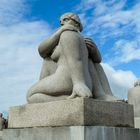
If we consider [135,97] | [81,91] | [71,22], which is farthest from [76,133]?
[135,97]

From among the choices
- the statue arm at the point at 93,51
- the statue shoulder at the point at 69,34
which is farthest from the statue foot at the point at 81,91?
the statue arm at the point at 93,51

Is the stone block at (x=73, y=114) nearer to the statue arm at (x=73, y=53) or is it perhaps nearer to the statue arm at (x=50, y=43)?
the statue arm at (x=73, y=53)

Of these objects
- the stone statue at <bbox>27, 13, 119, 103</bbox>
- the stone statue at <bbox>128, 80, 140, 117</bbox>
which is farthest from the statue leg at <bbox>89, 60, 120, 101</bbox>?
the stone statue at <bbox>128, 80, 140, 117</bbox>

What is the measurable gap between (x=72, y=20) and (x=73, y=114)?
1722mm

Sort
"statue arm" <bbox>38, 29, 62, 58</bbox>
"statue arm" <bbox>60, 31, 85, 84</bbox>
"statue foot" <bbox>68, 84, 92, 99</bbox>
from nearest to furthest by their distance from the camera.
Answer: "statue foot" <bbox>68, 84, 92, 99</bbox> < "statue arm" <bbox>60, 31, 85, 84</bbox> < "statue arm" <bbox>38, 29, 62, 58</bbox>

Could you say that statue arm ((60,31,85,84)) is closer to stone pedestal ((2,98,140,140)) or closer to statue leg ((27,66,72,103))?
statue leg ((27,66,72,103))

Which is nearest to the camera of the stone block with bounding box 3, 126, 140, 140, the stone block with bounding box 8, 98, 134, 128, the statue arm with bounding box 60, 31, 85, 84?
the stone block with bounding box 3, 126, 140, 140

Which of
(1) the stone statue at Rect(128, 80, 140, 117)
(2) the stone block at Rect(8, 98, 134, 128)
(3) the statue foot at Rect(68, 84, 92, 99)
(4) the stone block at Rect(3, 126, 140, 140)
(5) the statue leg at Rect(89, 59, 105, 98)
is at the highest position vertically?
(1) the stone statue at Rect(128, 80, 140, 117)

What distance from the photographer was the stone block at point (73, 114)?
13.9ft

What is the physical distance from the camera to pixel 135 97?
29.9ft

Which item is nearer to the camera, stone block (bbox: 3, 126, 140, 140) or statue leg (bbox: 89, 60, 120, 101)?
stone block (bbox: 3, 126, 140, 140)

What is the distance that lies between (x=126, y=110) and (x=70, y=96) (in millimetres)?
894

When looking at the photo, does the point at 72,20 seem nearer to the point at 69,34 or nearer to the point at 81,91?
the point at 69,34

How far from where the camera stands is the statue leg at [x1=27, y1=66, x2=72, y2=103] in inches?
188
